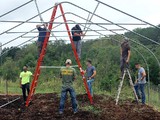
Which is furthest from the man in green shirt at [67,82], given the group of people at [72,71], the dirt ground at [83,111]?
the dirt ground at [83,111]

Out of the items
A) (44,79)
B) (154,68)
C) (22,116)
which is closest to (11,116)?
(22,116)

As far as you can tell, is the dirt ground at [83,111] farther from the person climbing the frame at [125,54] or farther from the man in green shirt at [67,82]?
the person climbing the frame at [125,54]

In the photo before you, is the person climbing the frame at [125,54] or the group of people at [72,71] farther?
the person climbing the frame at [125,54]

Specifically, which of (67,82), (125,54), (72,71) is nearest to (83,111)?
(67,82)

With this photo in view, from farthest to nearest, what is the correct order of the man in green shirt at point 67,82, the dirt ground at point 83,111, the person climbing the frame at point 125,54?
the person climbing the frame at point 125,54 → the man in green shirt at point 67,82 → the dirt ground at point 83,111

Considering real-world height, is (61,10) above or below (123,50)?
above

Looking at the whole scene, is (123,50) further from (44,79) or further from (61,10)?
(44,79)

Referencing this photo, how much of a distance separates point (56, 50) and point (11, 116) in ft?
86.7

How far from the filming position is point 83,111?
10391mm

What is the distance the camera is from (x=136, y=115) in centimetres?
1019

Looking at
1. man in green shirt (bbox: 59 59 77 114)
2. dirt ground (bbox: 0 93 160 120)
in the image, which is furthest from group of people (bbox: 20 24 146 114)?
dirt ground (bbox: 0 93 160 120)

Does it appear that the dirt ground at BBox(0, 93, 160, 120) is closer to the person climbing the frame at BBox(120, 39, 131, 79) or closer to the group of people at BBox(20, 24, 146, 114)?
the group of people at BBox(20, 24, 146, 114)

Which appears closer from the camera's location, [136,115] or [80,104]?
[136,115]

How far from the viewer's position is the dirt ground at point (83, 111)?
9847 millimetres
